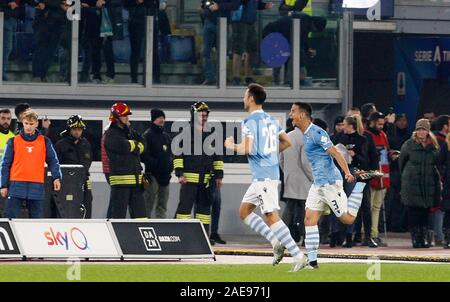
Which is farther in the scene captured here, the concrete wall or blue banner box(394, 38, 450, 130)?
blue banner box(394, 38, 450, 130)

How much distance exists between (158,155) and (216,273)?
7505mm

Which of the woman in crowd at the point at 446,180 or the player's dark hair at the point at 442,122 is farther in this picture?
the player's dark hair at the point at 442,122

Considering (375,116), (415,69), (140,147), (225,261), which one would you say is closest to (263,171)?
(225,261)

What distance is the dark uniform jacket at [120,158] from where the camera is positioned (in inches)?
926

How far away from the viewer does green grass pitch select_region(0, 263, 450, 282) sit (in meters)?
16.8

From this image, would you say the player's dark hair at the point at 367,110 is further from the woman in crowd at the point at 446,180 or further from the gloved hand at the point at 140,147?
the gloved hand at the point at 140,147

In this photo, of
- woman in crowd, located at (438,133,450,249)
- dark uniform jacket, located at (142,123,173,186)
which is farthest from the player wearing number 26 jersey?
woman in crowd, located at (438,133,450,249)

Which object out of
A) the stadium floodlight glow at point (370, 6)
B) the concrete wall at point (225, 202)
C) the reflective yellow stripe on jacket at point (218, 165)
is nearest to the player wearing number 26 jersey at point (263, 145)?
the reflective yellow stripe on jacket at point (218, 165)

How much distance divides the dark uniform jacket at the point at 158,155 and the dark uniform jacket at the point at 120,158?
147 cm

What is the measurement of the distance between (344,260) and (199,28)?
25.4 ft

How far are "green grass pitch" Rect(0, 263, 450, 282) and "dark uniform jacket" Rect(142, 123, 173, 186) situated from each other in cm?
597

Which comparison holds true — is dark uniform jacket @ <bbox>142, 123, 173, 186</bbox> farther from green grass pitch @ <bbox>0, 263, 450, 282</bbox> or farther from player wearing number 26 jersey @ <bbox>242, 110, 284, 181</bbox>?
player wearing number 26 jersey @ <bbox>242, 110, 284, 181</bbox>

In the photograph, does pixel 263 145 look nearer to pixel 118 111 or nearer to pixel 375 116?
pixel 118 111

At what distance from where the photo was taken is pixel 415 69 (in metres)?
32.0
